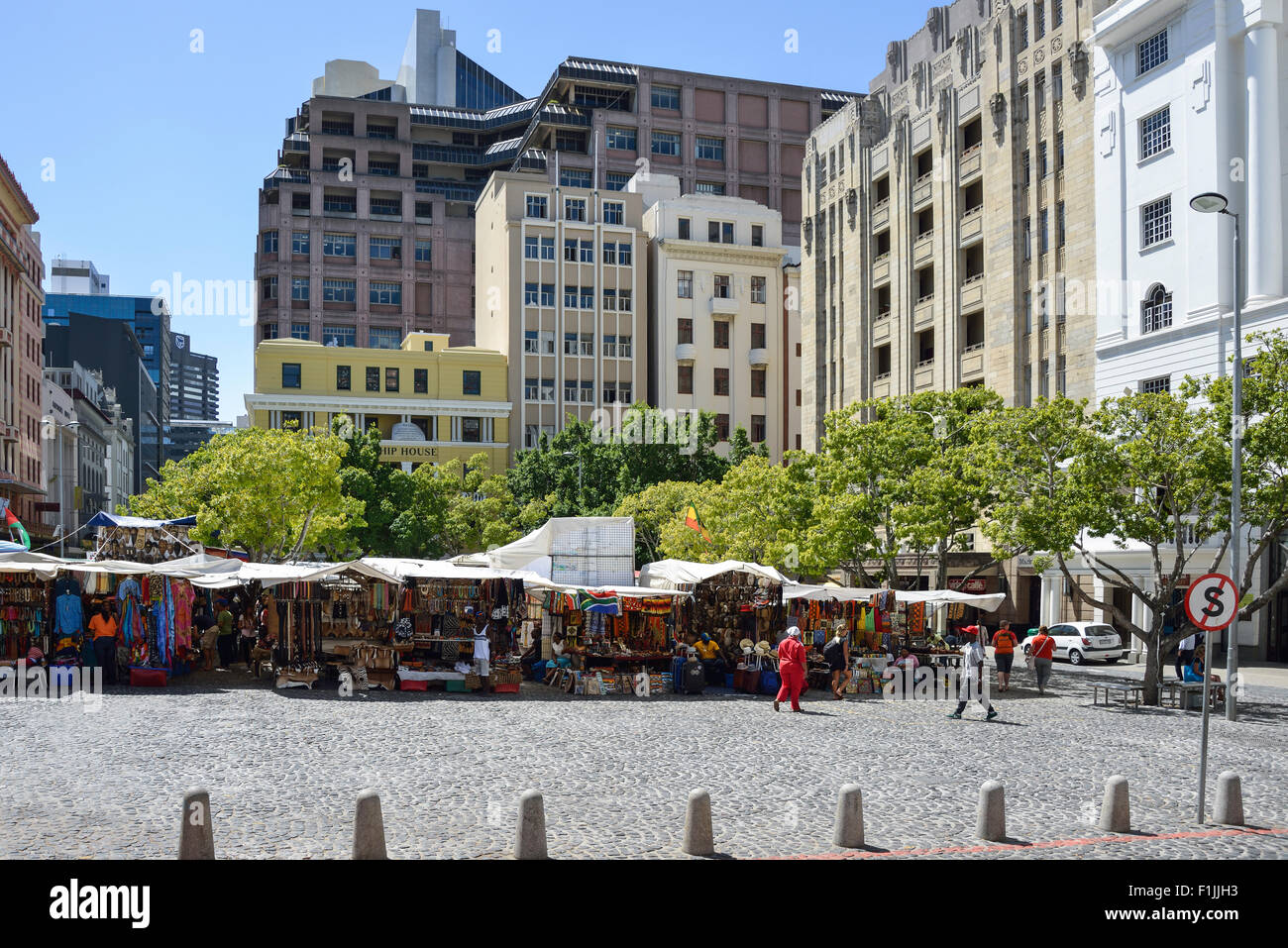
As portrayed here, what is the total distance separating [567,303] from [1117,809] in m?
72.7

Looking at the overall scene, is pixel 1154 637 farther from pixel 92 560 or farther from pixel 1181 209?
pixel 92 560

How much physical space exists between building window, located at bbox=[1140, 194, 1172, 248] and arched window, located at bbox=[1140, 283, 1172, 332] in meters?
1.58

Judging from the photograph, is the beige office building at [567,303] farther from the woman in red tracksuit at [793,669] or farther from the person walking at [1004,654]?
the woman in red tracksuit at [793,669]

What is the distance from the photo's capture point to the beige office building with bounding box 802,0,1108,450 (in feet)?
148

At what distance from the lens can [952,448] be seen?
35.2 m

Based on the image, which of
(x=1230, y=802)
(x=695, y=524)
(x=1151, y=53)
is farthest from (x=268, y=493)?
(x=1230, y=802)

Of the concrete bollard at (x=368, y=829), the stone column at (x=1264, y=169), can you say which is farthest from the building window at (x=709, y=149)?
the concrete bollard at (x=368, y=829)

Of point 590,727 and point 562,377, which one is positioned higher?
point 562,377

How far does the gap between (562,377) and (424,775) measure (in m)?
68.5

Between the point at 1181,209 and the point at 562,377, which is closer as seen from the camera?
the point at 1181,209

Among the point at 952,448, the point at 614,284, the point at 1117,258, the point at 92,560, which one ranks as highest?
the point at 614,284
